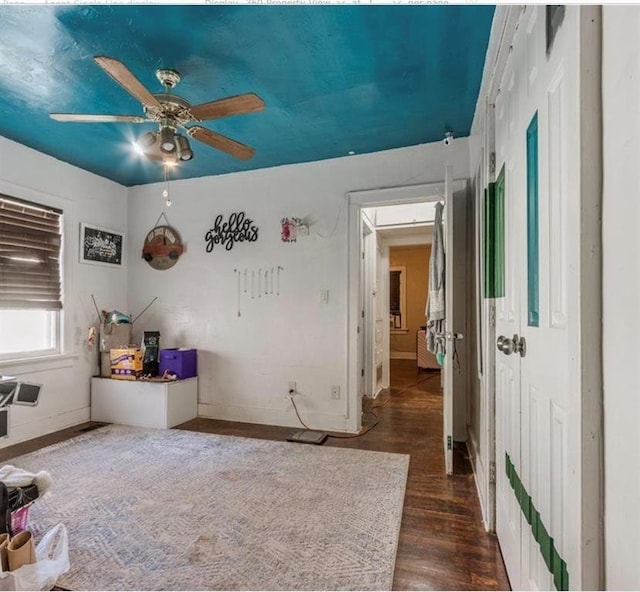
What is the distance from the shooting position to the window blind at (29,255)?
3023mm

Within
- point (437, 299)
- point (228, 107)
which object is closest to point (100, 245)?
point (228, 107)

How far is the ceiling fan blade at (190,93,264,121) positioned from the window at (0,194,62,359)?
83.8 inches

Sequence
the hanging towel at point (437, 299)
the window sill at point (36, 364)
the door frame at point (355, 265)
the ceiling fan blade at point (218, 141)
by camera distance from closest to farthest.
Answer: the ceiling fan blade at point (218, 141), the hanging towel at point (437, 299), the window sill at point (36, 364), the door frame at point (355, 265)

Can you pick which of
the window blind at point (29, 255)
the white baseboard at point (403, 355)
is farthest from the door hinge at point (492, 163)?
the white baseboard at point (403, 355)

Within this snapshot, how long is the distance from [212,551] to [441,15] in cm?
270

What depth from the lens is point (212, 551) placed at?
1.65 metres

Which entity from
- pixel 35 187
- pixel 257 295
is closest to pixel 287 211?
pixel 257 295

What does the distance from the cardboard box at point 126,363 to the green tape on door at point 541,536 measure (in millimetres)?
3356

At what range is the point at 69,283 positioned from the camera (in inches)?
140

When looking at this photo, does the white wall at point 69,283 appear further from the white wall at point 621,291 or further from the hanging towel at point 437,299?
the white wall at point 621,291

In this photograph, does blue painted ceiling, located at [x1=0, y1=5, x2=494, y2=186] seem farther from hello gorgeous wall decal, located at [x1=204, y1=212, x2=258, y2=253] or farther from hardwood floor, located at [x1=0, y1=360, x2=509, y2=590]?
hardwood floor, located at [x1=0, y1=360, x2=509, y2=590]

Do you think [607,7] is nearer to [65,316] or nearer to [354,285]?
[354,285]

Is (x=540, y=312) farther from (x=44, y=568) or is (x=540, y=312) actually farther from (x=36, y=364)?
(x=36, y=364)

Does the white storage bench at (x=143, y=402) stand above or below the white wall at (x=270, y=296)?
below
